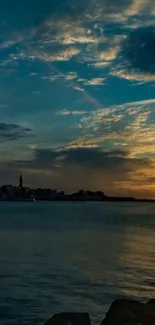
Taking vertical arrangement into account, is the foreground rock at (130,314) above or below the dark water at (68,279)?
above

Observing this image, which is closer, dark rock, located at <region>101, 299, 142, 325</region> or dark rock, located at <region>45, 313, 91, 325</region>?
dark rock, located at <region>101, 299, 142, 325</region>

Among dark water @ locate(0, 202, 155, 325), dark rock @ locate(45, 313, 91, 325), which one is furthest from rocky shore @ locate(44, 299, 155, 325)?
dark water @ locate(0, 202, 155, 325)

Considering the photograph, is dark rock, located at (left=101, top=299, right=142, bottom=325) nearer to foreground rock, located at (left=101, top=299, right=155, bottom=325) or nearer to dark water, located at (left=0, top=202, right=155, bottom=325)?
foreground rock, located at (left=101, top=299, right=155, bottom=325)

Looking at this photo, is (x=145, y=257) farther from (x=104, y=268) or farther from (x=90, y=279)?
(x=90, y=279)

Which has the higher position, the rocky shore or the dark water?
the rocky shore

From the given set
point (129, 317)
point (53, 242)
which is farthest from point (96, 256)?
point (129, 317)

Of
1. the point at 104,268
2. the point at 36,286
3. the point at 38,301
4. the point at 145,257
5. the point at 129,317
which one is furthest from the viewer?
the point at 145,257

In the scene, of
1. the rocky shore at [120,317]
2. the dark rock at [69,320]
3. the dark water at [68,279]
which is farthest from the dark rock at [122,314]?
the dark water at [68,279]

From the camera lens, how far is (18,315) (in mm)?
19359

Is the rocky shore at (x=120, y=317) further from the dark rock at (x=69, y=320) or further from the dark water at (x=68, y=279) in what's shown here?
the dark water at (x=68, y=279)

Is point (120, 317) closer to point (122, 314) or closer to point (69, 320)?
point (122, 314)

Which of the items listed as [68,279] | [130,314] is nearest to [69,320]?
[130,314]

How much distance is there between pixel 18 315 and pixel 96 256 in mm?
20232

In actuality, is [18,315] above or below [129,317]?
below
